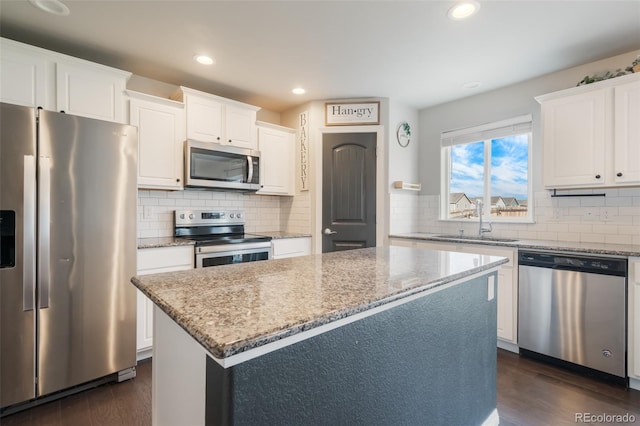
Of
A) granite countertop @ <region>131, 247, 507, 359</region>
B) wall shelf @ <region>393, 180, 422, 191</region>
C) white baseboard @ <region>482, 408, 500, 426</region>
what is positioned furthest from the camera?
wall shelf @ <region>393, 180, 422, 191</region>

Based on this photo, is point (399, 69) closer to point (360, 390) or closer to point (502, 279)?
point (502, 279)

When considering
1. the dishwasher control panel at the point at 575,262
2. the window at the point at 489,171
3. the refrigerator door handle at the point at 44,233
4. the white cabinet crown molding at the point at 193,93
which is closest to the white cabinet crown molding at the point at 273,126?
the white cabinet crown molding at the point at 193,93

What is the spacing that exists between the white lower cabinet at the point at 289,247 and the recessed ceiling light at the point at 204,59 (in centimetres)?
179

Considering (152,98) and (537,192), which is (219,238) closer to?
(152,98)

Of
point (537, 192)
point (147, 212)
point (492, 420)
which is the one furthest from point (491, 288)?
point (147, 212)

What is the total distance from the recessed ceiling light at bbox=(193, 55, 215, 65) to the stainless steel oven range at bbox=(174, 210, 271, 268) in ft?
4.66

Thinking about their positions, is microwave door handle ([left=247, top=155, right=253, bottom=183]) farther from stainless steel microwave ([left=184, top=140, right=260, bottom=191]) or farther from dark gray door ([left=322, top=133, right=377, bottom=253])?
dark gray door ([left=322, top=133, right=377, bottom=253])

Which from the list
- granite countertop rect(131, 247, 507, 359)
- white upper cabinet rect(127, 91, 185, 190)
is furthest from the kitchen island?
white upper cabinet rect(127, 91, 185, 190)

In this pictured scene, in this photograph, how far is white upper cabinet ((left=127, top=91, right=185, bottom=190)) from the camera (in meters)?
2.68

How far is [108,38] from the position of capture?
92.9 inches

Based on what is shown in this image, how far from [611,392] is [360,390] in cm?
225

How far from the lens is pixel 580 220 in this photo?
2768mm

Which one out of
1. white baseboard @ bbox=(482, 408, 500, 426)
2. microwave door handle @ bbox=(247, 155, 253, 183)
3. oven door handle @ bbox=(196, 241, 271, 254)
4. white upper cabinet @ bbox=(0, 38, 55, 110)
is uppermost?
white upper cabinet @ bbox=(0, 38, 55, 110)

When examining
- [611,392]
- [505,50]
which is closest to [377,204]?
[505,50]
